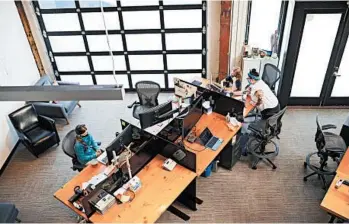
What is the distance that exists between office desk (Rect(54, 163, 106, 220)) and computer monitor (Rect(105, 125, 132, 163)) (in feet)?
0.79

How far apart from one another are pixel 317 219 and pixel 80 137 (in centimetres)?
356

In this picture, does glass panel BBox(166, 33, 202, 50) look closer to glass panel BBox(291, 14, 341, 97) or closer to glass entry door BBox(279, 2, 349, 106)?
glass entry door BBox(279, 2, 349, 106)

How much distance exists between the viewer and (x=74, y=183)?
4.05m

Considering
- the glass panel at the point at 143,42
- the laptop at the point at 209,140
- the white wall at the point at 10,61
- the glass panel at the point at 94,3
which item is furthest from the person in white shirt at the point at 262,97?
the white wall at the point at 10,61

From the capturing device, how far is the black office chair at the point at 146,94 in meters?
5.78

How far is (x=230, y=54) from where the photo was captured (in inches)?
254

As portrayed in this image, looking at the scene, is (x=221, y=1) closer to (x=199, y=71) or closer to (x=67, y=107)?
(x=199, y=71)

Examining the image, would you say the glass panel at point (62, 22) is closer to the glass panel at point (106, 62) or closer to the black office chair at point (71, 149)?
the glass panel at point (106, 62)

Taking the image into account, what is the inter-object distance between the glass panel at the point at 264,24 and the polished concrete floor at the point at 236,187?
1.67 m

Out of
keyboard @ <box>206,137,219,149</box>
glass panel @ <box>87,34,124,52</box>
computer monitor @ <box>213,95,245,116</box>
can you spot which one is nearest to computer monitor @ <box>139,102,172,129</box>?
keyboard @ <box>206,137,219,149</box>

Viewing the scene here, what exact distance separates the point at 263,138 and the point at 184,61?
2.74 metres

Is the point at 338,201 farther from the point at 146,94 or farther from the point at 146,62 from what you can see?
the point at 146,62

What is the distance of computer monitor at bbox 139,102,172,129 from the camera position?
14.4ft

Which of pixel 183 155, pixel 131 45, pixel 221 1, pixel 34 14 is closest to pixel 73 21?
pixel 34 14
